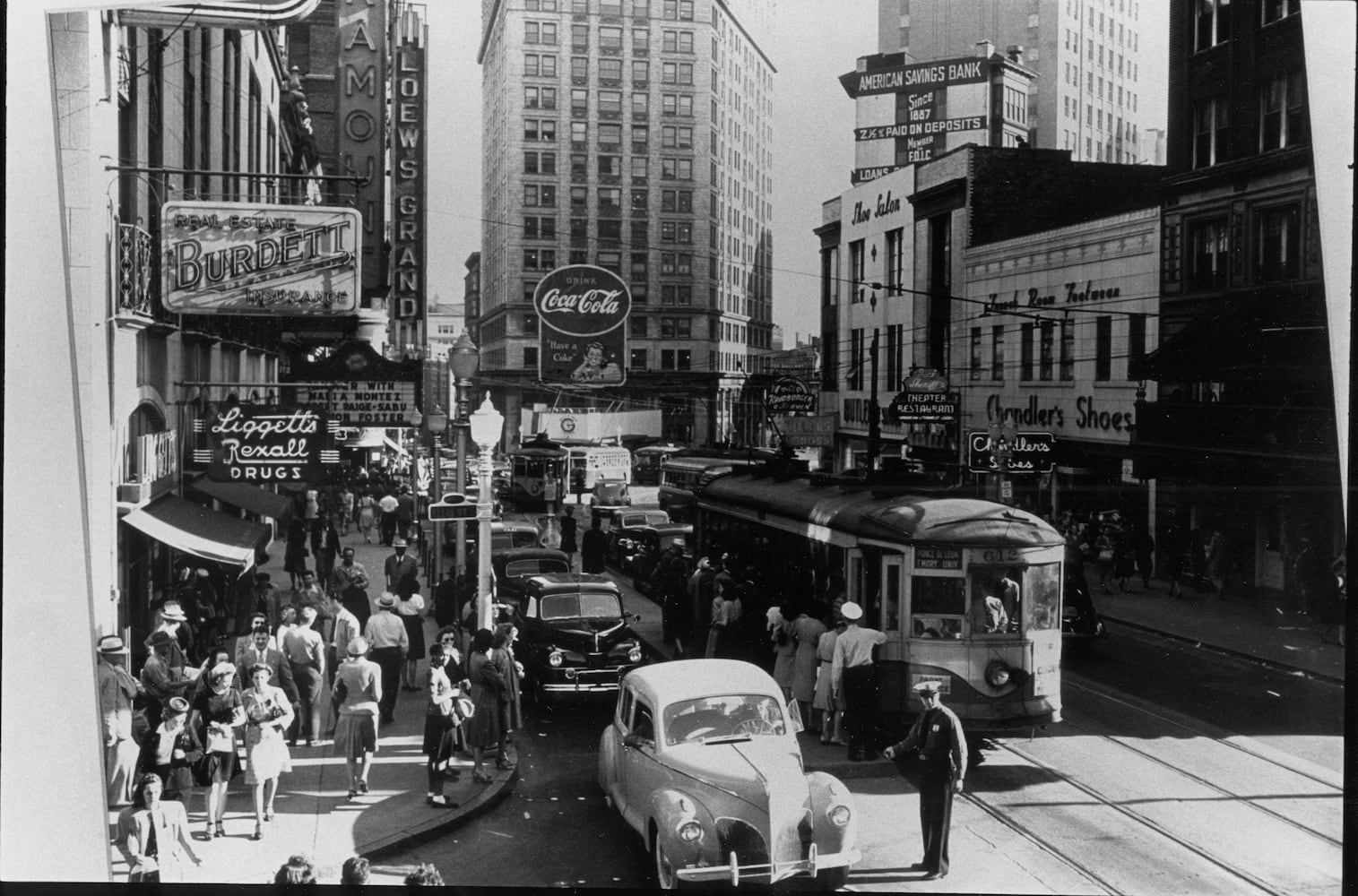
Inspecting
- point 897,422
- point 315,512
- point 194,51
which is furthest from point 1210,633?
point 194,51

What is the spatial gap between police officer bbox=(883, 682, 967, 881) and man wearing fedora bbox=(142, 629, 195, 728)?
639 cm

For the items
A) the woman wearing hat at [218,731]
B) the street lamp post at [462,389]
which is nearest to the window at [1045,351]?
the street lamp post at [462,389]

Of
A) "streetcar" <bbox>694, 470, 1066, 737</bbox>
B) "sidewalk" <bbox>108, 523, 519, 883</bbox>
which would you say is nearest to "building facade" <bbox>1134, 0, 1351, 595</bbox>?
"streetcar" <bbox>694, 470, 1066, 737</bbox>

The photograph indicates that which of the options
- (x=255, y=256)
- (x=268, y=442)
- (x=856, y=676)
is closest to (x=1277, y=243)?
(x=856, y=676)

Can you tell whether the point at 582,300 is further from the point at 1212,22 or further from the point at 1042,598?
the point at 1212,22

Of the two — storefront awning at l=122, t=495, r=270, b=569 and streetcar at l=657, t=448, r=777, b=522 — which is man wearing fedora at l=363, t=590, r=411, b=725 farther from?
streetcar at l=657, t=448, r=777, b=522

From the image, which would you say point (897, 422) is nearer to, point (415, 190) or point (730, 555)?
point (730, 555)

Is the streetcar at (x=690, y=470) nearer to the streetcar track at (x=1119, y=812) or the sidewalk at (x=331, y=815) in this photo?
the sidewalk at (x=331, y=815)

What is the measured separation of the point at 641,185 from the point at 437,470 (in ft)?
13.3

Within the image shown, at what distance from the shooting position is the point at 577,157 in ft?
40.2

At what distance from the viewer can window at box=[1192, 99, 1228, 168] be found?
1585cm

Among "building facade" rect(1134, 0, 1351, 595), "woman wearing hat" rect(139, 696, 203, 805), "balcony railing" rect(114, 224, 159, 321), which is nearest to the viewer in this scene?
"woman wearing hat" rect(139, 696, 203, 805)

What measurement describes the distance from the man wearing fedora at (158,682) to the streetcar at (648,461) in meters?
5.17

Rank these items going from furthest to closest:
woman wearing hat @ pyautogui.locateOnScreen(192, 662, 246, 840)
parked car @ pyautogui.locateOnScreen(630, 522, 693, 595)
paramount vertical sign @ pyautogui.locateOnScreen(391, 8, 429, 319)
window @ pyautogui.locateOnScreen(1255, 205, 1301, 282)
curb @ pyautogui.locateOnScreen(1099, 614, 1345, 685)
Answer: window @ pyautogui.locateOnScreen(1255, 205, 1301, 282) → parked car @ pyautogui.locateOnScreen(630, 522, 693, 595) → curb @ pyautogui.locateOnScreen(1099, 614, 1345, 685) → paramount vertical sign @ pyautogui.locateOnScreen(391, 8, 429, 319) → woman wearing hat @ pyautogui.locateOnScreen(192, 662, 246, 840)
